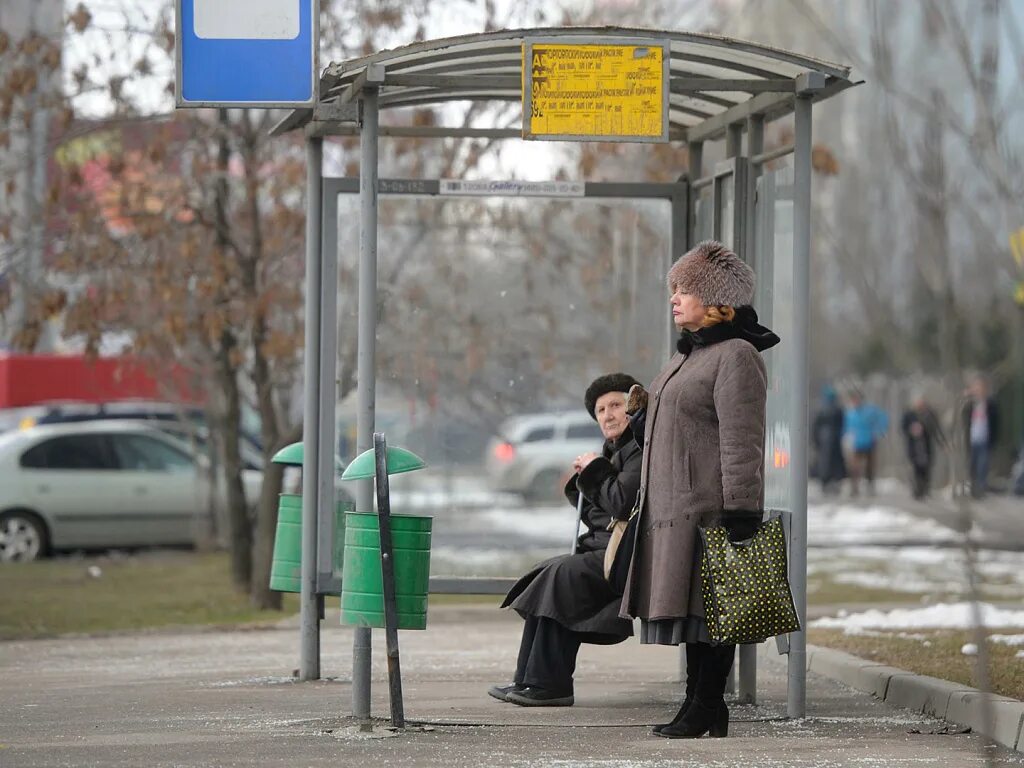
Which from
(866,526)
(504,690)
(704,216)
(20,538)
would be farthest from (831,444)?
(504,690)

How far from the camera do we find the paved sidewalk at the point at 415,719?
6.93 meters

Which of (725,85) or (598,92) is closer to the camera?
(598,92)

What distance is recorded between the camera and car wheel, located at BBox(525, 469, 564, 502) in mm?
11680

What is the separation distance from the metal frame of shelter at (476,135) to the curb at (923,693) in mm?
569

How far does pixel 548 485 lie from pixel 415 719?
4080 mm

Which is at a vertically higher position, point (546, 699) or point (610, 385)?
point (610, 385)

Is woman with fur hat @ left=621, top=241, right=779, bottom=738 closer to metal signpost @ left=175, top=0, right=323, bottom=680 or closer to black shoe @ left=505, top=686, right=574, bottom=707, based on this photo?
black shoe @ left=505, top=686, right=574, bottom=707

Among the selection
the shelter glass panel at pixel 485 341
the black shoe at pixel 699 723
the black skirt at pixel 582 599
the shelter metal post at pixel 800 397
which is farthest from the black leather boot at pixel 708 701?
the shelter glass panel at pixel 485 341

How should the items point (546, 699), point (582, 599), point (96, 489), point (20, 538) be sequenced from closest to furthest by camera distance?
point (582, 599) → point (546, 699) → point (20, 538) → point (96, 489)

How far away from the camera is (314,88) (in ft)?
25.7

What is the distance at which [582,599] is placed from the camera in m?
8.14

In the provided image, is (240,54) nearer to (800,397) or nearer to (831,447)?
(800,397)

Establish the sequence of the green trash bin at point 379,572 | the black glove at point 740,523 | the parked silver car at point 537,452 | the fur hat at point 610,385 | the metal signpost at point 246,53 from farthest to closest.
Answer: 1. the parked silver car at point 537,452
2. the fur hat at point 610,385
3. the metal signpost at point 246,53
4. the green trash bin at point 379,572
5. the black glove at point 740,523

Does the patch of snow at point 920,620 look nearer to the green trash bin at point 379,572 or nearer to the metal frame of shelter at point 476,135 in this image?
the metal frame of shelter at point 476,135
